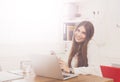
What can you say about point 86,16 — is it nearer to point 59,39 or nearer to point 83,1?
point 83,1

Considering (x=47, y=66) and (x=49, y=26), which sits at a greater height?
(x=49, y=26)

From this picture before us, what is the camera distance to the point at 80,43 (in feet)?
12.6

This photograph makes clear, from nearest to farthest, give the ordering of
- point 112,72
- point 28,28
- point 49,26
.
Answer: point 112,72 < point 28,28 < point 49,26

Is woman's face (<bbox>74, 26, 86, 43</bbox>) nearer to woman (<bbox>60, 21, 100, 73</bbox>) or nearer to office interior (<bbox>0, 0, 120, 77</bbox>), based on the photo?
woman (<bbox>60, 21, 100, 73</bbox>)

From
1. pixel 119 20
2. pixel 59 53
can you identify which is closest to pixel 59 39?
pixel 59 53

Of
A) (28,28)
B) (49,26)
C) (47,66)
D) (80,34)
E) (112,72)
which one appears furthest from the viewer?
(80,34)

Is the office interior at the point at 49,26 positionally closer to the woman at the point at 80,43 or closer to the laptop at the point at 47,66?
the woman at the point at 80,43

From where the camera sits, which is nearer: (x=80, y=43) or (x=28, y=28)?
(x=28, y=28)

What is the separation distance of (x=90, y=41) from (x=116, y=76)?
1.61 metres

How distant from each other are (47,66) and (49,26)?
1699mm

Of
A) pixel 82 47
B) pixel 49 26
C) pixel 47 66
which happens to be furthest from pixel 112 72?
pixel 49 26

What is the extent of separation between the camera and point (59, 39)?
12.5 ft

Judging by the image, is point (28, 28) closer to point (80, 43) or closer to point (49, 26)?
point (49, 26)

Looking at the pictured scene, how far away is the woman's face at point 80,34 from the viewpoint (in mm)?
3795
